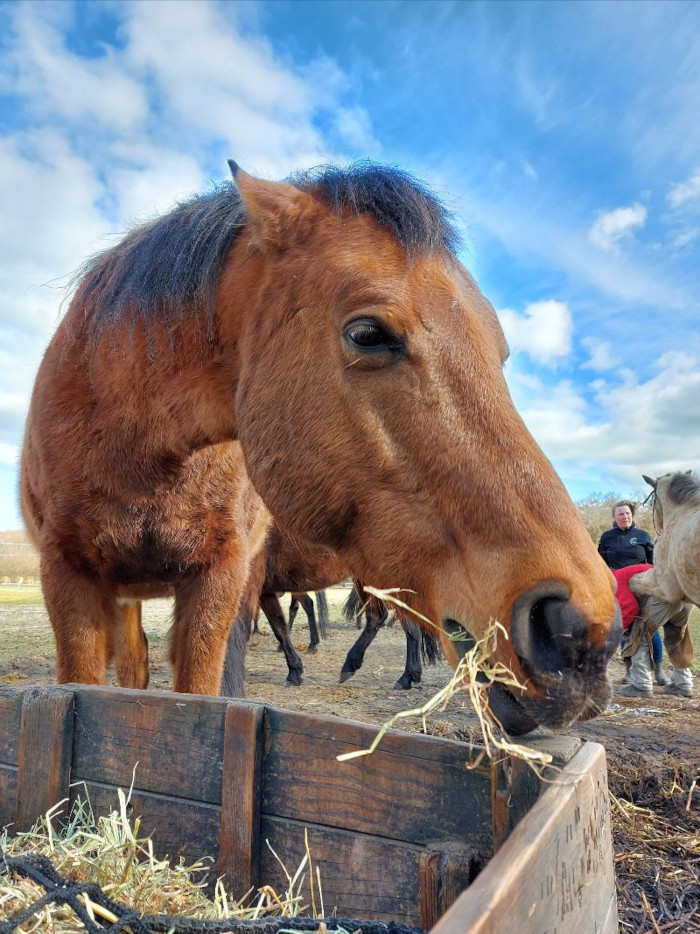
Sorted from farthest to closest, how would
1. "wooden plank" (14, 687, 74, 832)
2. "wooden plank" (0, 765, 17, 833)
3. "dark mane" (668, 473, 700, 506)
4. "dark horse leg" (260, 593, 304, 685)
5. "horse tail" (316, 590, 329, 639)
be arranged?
1. "horse tail" (316, 590, 329, 639)
2. "dark horse leg" (260, 593, 304, 685)
3. "dark mane" (668, 473, 700, 506)
4. "wooden plank" (0, 765, 17, 833)
5. "wooden plank" (14, 687, 74, 832)

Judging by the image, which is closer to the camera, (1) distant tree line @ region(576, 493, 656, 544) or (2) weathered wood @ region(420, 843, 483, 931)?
(2) weathered wood @ region(420, 843, 483, 931)

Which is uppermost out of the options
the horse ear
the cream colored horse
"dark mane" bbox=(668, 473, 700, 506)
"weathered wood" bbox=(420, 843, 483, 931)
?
the horse ear

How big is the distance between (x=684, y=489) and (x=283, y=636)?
4803 mm

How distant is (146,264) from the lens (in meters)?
2.71

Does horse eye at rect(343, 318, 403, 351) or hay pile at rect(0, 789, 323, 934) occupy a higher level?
horse eye at rect(343, 318, 403, 351)

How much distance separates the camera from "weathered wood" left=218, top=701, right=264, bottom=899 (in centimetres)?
163

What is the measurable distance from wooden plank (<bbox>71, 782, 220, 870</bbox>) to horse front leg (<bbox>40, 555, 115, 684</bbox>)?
0.98 meters

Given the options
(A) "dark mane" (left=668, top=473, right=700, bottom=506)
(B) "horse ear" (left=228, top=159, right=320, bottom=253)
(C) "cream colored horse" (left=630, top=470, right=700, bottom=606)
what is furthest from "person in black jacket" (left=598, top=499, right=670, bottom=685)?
(B) "horse ear" (left=228, top=159, right=320, bottom=253)

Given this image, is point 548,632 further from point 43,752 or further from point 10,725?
point 10,725

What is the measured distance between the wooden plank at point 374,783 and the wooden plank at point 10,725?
2.94 ft

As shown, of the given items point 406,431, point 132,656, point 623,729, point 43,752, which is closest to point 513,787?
point 406,431

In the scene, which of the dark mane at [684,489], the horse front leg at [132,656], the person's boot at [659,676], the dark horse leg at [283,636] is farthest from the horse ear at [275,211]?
the person's boot at [659,676]

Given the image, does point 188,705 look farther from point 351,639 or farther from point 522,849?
point 351,639

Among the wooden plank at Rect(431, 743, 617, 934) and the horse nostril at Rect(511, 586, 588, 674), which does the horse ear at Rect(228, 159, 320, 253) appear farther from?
the wooden plank at Rect(431, 743, 617, 934)
